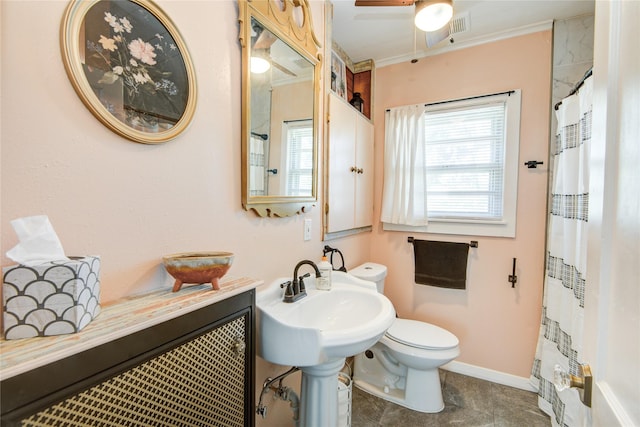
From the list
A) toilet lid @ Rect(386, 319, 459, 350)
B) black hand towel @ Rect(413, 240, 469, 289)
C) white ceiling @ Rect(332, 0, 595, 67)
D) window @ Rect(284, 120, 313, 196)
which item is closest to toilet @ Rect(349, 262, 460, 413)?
toilet lid @ Rect(386, 319, 459, 350)

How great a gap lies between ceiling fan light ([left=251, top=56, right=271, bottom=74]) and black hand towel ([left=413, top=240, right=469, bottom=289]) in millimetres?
1707

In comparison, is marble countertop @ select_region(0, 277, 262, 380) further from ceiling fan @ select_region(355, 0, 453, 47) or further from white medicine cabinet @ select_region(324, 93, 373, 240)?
ceiling fan @ select_region(355, 0, 453, 47)

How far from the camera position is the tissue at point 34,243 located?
0.54 m

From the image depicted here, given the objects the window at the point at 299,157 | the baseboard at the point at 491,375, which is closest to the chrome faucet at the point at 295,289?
the window at the point at 299,157

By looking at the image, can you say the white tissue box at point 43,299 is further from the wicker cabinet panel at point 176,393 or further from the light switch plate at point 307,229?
the light switch plate at point 307,229

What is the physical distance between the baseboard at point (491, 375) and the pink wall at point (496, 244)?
3 centimetres

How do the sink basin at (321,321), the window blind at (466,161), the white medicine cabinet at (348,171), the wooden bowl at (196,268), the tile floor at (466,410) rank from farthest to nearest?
the window blind at (466,161) < the white medicine cabinet at (348,171) < the tile floor at (466,410) < the sink basin at (321,321) < the wooden bowl at (196,268)

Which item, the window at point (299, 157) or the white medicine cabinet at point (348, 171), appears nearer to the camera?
the window at point (299, 157)

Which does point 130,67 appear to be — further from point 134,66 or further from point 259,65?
point 259,65

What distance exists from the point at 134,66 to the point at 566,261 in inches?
88.6

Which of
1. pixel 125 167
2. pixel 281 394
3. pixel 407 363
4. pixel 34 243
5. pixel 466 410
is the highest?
pixel 125 167

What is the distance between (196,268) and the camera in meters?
0.83

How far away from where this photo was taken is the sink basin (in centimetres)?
101

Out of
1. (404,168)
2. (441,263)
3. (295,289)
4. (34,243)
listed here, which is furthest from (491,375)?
(34,243)
